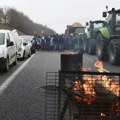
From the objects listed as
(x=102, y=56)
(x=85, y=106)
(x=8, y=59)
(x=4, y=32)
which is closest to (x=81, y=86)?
(x=85, y=106)

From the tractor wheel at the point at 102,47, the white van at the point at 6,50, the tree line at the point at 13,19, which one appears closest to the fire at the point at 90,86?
the white van at the point at 6,50

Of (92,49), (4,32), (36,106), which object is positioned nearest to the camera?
(36,106)

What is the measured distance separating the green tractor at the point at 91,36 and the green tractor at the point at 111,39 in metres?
6.49

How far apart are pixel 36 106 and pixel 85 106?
11.7 ft

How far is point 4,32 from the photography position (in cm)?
1844

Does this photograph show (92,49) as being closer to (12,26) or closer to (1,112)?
(1,112)

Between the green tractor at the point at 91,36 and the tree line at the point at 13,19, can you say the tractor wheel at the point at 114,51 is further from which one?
the tree line at the point at 13,19

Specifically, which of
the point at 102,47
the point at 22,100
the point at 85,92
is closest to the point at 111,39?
the point at 102,47

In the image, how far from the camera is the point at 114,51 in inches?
A: 802

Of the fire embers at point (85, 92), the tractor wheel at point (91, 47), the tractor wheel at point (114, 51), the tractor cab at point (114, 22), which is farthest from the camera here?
the tractor wheel at point (91, 47)

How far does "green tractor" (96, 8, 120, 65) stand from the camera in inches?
807

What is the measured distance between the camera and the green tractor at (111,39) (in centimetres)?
2049

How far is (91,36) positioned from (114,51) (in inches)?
412

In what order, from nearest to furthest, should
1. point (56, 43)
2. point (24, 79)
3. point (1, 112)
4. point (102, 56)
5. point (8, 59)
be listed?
point (1, 112), point (24, 79), point (8, 59), point (102, 56), point (56, 43)
